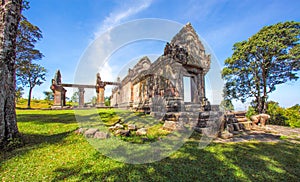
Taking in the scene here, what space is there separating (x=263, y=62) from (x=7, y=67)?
20134 millimetres

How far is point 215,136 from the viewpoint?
5.34 m

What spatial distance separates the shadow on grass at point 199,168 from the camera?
238cm

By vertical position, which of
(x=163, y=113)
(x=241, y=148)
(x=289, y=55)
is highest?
(x=289, y=55)

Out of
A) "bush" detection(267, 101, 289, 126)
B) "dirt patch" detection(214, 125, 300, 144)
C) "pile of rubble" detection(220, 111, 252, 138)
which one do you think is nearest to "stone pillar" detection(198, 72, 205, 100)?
"pile of rubble" detection(220, 111, 252, 138)

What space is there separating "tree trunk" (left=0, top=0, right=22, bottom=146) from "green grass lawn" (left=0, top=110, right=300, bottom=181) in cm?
63

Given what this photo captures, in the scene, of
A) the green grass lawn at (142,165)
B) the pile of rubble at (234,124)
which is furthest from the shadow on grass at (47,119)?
the pile of rubble at (234,124)

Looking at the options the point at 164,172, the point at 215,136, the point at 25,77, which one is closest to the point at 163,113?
the point at 215,136

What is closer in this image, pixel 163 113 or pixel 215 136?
pixel 215 136

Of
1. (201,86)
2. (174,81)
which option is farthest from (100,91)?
(201,86)

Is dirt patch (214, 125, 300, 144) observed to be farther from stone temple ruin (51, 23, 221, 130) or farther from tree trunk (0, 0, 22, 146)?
tree trunk (0, 0, 22, 146)

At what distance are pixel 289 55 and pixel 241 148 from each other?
48.4 feet

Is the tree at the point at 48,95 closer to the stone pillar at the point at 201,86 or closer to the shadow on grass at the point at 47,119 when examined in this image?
the shadow on grass at the point at 47,119

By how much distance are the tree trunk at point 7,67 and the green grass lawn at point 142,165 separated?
63cm

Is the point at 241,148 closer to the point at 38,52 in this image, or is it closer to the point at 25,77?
the point at 38,52
